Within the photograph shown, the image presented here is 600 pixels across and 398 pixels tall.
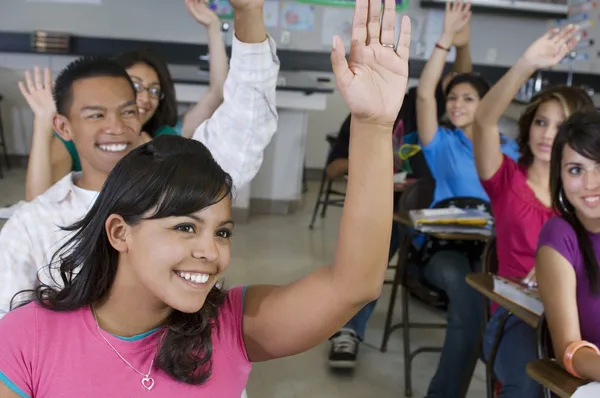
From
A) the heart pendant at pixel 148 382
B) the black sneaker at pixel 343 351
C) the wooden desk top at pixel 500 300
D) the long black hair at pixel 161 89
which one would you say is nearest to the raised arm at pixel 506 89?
the wooden desk top at pixel 500 300

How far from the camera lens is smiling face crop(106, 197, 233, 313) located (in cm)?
95

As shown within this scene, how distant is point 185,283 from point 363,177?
31 centimetres

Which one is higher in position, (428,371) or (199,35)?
(199,35)

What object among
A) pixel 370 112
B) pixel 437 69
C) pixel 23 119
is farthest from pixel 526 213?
pixel 23 119

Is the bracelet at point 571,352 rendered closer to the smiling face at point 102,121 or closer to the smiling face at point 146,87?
the smiling face at point 102,121

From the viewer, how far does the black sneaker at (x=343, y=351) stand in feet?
9.07

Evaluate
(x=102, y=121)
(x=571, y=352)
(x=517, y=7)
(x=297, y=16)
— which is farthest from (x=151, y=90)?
(x=517, y=7)

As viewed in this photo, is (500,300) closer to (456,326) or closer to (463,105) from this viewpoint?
(456,326)

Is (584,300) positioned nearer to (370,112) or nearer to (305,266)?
(370,112)

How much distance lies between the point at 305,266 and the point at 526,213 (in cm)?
205

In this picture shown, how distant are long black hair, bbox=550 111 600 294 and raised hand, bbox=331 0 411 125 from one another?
3.22 ft

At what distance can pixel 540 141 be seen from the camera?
2215 millimetres

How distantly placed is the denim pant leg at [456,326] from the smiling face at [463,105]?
0.75 metres

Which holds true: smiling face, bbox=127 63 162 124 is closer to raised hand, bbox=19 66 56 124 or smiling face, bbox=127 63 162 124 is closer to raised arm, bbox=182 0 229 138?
raised arm, bbox=182 0 229 138
